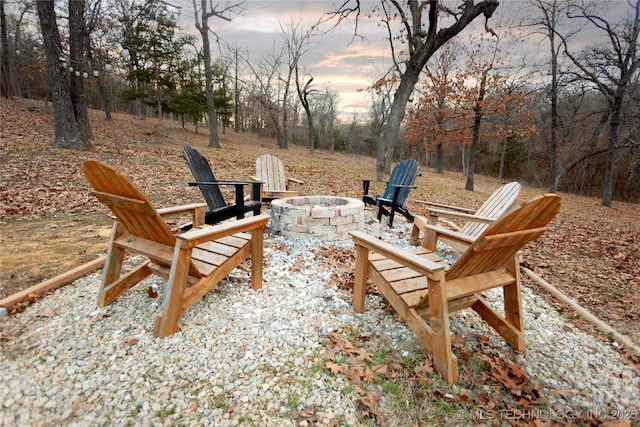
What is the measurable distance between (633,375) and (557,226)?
5245mm

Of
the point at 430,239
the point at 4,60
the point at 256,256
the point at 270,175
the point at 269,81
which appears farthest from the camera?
the point at 269,81

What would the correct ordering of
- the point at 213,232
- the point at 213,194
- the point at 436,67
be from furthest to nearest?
the point at 436,67
the point at 213,194
the point at 213,232

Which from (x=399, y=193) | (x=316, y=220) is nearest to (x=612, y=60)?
(x=399, y=193)

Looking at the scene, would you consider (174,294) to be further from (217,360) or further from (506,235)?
(506,235)

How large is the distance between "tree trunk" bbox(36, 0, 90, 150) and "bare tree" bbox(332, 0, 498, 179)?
754 centimetres

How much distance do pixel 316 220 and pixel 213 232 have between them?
76.6 inches

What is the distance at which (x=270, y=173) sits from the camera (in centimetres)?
547

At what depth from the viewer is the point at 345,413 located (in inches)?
60.7

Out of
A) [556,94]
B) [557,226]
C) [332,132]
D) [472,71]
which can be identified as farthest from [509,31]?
[332,132]

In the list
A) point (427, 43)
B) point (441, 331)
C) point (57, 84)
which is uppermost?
point (427, 43)

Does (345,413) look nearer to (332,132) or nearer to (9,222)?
(9,222)

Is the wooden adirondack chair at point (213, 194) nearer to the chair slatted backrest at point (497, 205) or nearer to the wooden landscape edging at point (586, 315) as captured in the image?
the chair slatted backrest at point (497, 205)

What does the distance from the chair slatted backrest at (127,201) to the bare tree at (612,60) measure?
13.8 metres

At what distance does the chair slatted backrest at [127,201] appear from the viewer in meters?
1.70
